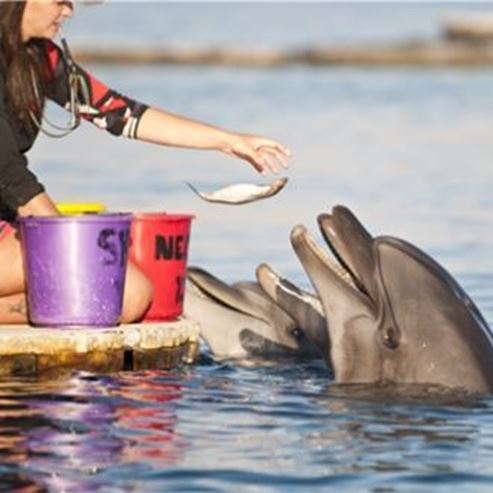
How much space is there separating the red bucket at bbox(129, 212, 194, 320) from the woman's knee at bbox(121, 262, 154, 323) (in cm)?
16

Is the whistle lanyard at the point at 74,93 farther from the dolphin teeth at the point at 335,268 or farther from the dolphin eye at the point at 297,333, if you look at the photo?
the dolphin eye at the point at 297,333

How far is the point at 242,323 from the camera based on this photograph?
Answer: 1205 centimetres

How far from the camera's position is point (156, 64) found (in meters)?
54.8

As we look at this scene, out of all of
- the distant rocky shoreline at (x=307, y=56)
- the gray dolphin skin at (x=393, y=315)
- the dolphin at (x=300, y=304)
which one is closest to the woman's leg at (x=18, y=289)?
the gray dolphin skin at (x=393, y=315)

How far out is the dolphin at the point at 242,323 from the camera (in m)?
12.0

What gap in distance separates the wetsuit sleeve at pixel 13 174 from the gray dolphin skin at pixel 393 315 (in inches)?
52.3

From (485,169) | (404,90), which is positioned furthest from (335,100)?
(485,169)

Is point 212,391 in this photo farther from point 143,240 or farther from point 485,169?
point 485,169

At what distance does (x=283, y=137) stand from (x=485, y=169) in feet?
16.7

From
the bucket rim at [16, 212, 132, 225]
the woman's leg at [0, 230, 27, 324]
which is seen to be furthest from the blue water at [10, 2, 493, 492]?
the bucket rim at [16, 212, 132, 225]

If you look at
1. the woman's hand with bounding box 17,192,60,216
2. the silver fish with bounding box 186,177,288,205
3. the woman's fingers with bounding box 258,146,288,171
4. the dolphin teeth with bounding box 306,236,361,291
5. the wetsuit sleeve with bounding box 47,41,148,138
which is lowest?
the dolphin teeth with bounding box 306,236,361,291

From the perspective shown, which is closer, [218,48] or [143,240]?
[143,240]

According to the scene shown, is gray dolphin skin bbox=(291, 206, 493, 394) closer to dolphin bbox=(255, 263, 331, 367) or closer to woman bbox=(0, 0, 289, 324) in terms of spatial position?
woman bbox=(0, 0, 289, 324)

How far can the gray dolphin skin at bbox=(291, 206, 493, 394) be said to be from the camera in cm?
1023
